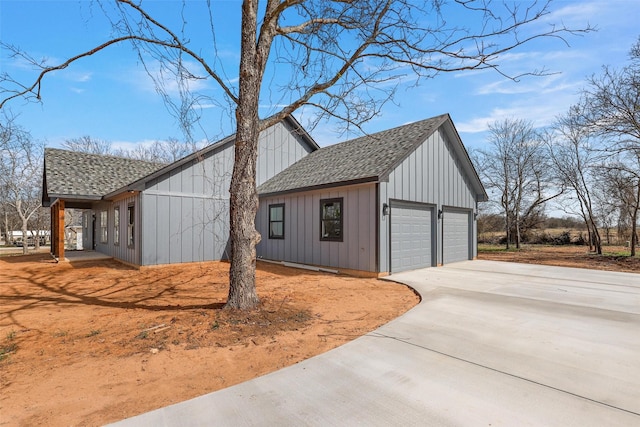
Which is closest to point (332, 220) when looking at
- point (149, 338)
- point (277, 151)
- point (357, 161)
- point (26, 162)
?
point (357, 161)

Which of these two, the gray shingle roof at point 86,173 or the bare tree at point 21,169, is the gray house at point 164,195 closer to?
the gray shingle roof at point 86,173

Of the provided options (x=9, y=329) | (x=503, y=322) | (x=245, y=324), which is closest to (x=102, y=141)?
(x=9, y=329)

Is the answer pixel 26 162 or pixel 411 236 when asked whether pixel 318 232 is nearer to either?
pixel 411 236

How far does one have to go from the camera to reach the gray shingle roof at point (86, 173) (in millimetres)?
12184

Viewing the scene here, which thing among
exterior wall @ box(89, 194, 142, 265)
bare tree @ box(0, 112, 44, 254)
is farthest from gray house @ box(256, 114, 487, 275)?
bare tree @ box(0, 112, 44, 254)

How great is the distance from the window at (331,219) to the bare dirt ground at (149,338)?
7.96 feet

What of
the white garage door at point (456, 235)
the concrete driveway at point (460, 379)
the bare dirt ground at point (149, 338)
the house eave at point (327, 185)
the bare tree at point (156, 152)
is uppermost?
the bare tree at point (156, 152)


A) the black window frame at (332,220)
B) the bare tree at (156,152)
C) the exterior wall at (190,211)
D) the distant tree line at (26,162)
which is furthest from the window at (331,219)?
the bare tree at (156,152)

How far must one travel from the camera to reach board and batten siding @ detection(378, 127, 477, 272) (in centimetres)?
915

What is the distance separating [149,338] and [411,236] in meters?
8.05

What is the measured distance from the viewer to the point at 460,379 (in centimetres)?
295

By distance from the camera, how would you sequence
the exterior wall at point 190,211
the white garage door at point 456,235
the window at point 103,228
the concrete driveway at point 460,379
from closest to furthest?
the concrete driveway at point 460,379, the exterior wall at point 190,211, the white garage door at point 456,235, the window at point 103,228

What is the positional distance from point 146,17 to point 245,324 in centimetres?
482

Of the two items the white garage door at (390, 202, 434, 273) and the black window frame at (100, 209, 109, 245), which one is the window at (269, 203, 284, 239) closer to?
the white garage door at (390, 202, 434, 273)
